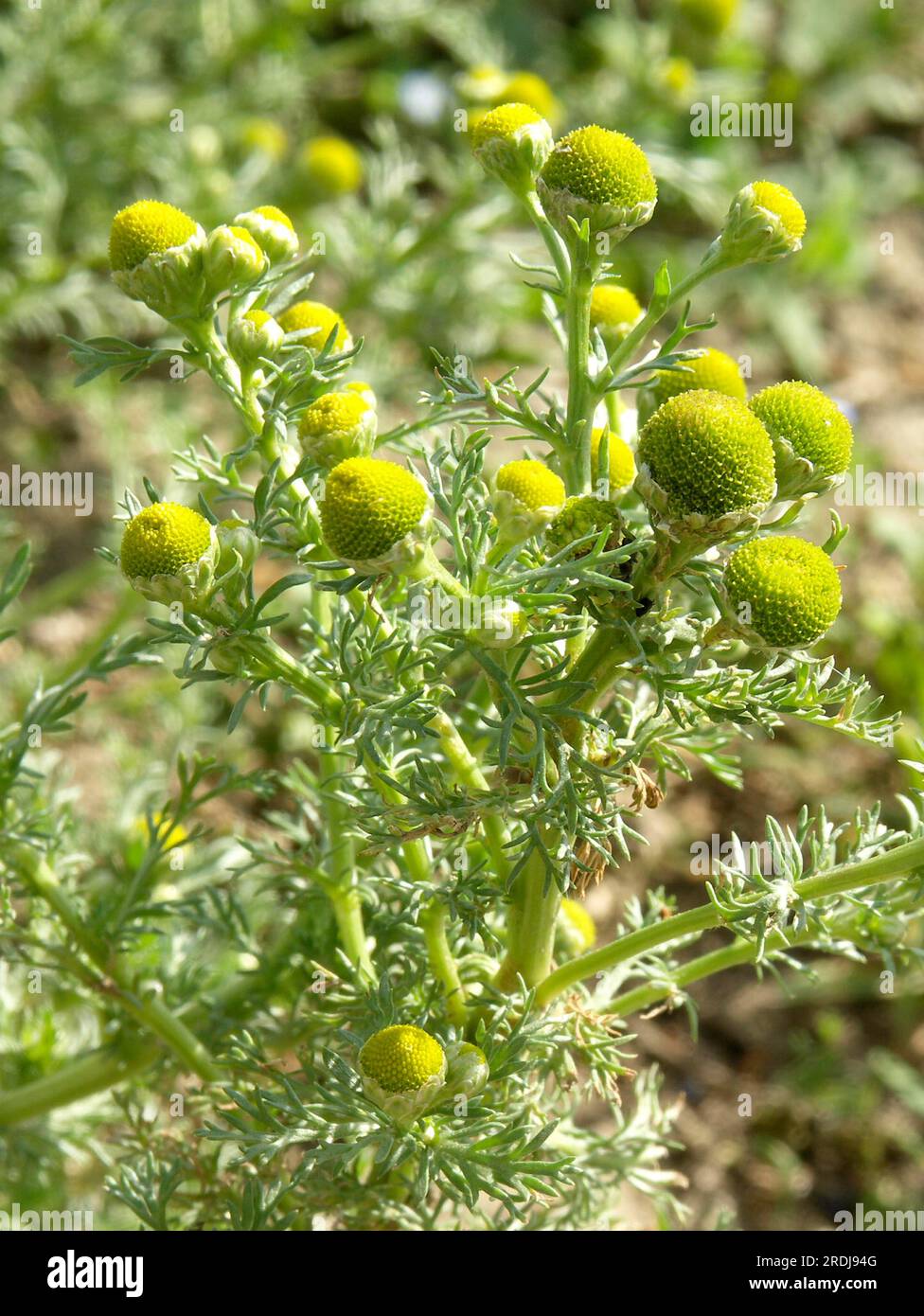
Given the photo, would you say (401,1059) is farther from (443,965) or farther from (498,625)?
(498,625)

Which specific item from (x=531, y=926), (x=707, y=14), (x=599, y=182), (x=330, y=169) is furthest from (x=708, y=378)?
(x=707, y=14)

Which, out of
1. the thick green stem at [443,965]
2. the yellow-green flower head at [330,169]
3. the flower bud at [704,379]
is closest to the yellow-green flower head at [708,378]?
the flower bud at [704,379]

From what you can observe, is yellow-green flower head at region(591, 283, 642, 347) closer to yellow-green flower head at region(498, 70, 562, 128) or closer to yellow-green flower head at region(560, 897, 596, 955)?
yellow-green flower head at region(560, 897, 596, 955)

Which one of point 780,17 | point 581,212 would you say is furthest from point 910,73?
point 581,212

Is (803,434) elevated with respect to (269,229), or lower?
lower

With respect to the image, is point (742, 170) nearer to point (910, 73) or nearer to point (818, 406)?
point (910, 73)
